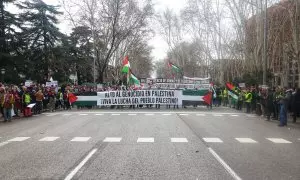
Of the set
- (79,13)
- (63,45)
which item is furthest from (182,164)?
(63,45)

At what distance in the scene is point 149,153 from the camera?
33.0 feet

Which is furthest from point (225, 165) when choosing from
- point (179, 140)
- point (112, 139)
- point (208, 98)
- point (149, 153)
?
point (208, 98)

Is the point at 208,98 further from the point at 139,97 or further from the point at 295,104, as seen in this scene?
the point at 295,104

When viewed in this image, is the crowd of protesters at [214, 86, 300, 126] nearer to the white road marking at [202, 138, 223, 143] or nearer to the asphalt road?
the asphalt road

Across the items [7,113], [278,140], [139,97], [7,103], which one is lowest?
[278,140]

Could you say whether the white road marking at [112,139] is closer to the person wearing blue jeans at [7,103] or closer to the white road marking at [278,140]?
the white road marking at [278,140]

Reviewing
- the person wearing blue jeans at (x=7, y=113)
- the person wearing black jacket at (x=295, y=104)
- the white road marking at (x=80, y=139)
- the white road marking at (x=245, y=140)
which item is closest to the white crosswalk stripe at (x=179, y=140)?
the white road marking at (x=245, y=140)

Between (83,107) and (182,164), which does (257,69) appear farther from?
(182,164)

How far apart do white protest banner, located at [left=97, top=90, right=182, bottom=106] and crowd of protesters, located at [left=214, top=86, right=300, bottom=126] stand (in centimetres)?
456

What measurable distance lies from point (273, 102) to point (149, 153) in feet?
39.9

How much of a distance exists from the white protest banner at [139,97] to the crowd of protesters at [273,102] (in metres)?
4.56

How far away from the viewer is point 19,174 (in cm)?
774

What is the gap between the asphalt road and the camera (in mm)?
7833

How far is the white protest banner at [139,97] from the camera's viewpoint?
97.3 ft
